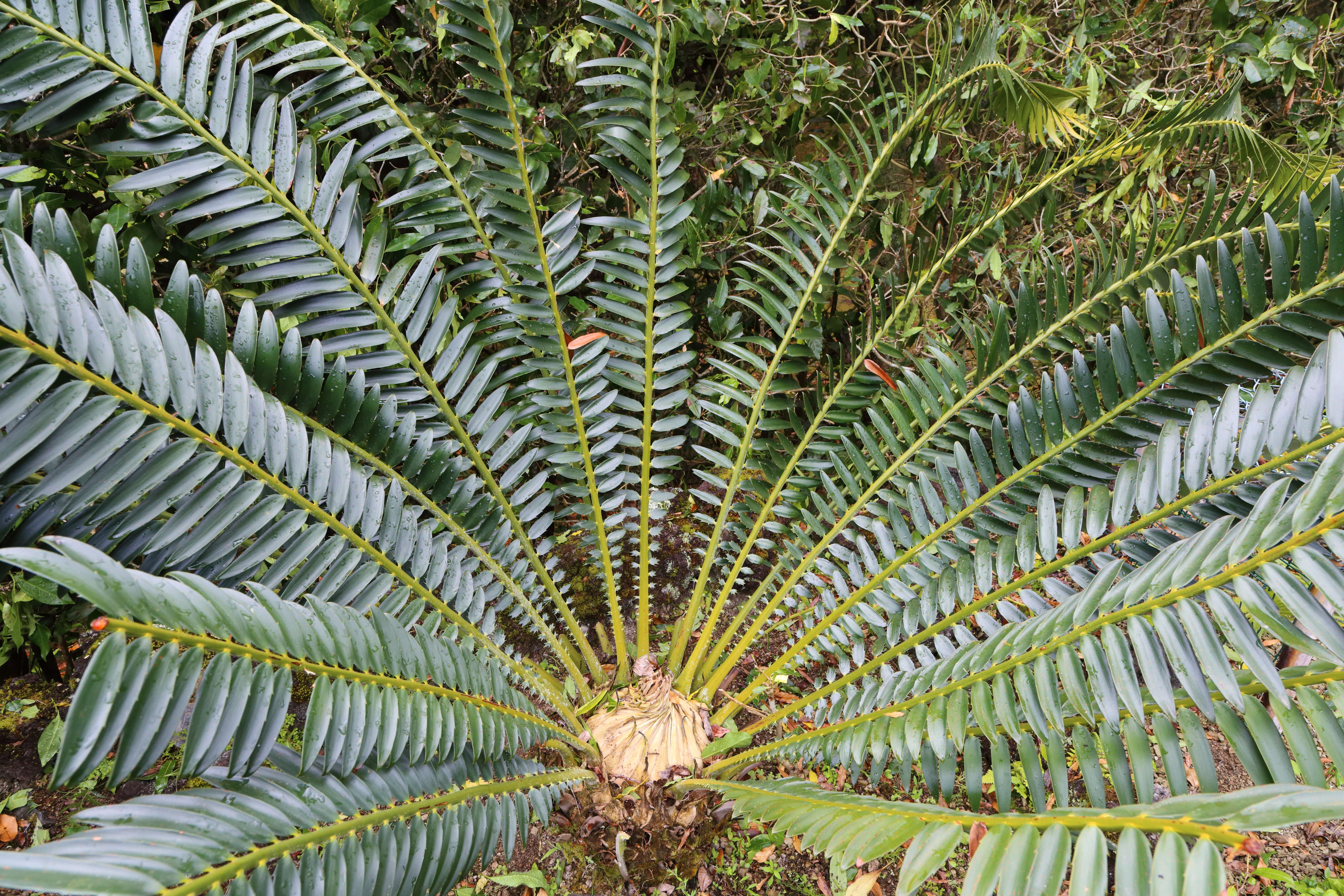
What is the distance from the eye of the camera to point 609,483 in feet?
5.49

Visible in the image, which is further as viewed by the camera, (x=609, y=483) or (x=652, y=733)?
(x=609, y=483)

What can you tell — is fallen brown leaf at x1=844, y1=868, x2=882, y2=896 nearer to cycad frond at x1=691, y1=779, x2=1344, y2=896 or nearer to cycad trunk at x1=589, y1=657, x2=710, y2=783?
cycad trunk at x1=589, y1=657, x2=710, y2=783

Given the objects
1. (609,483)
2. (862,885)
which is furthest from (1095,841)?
(609,483)

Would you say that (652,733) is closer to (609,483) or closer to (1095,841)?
(609,483)

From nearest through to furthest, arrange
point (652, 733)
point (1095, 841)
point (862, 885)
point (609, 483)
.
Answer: point (1095, 841), point (862, 885), point (652, 733), point (609, 483)

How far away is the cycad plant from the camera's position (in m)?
0.71

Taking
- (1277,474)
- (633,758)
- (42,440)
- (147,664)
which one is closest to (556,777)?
(633,758)

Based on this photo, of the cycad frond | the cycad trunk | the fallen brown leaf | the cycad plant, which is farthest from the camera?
the cycad trunk

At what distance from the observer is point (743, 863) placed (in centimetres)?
146

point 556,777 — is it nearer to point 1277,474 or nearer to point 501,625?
point 501,625

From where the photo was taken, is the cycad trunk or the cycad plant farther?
the cycad trunk

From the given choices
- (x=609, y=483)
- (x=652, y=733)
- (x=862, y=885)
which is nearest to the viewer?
(x=862, y=885)

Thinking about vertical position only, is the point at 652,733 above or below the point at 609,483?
below

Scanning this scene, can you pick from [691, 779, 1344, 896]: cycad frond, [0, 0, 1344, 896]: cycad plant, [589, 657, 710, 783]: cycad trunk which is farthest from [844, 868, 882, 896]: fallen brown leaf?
[691, 779, 1344, 896]: cycad frond
